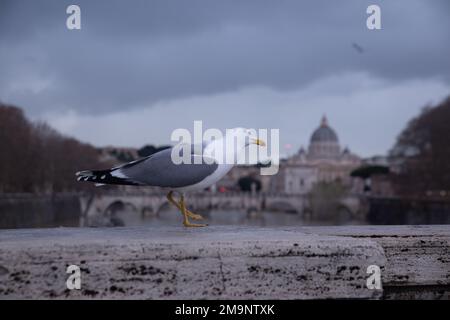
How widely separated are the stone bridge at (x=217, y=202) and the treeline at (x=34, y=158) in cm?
883

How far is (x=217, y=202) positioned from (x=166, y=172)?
2513 inches

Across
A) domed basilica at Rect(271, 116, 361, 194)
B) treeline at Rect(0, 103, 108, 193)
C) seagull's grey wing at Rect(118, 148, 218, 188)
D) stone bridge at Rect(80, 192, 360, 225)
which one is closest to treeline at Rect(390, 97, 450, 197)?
stone bridge at Rect(80, 192, 360, 225)

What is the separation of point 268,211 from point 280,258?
71.6m

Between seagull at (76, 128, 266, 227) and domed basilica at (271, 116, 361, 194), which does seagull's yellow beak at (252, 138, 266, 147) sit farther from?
domed basilica at (271, 116, 361, 194)

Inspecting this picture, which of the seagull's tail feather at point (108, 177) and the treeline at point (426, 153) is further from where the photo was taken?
the treeline at point (426, 153)

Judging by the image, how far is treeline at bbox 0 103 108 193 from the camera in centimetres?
3475

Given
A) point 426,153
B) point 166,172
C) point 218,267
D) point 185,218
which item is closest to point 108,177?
point 166,172

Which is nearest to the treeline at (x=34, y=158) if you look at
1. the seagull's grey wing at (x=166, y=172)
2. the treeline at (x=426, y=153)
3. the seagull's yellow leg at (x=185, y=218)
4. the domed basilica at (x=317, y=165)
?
the treeline at (x=426, y=153)

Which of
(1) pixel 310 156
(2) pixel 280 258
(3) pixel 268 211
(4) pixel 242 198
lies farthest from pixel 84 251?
(1) pixel 310 156

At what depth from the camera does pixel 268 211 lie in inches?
2896

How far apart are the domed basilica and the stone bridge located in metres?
17.5

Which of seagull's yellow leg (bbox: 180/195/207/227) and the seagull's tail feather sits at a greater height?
the seagull's tail feather

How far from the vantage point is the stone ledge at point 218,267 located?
83.8 inches

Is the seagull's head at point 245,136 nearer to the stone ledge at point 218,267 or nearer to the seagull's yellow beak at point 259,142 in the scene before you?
the seagull's yellow beak at point 259,142
